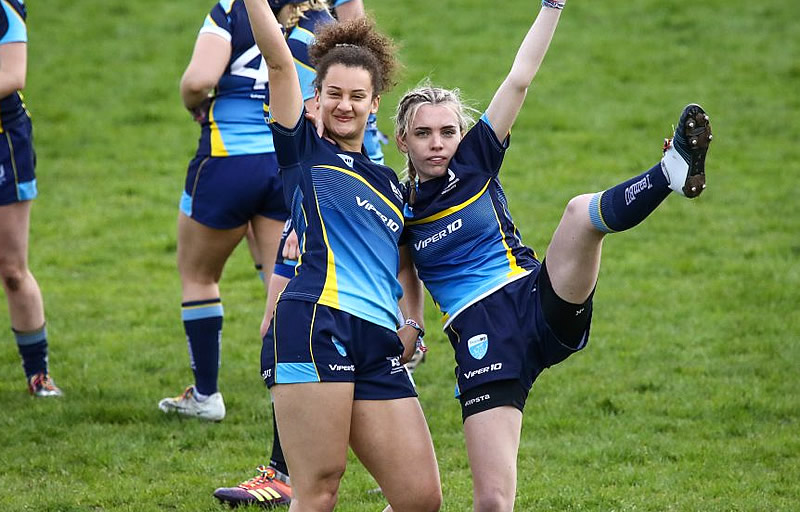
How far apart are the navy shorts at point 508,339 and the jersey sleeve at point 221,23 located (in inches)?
97.0

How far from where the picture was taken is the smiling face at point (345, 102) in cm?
424

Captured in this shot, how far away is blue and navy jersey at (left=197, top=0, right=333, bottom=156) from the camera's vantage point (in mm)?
6270

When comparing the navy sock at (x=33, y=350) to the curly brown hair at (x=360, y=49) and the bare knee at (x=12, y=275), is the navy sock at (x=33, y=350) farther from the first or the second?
the curly brown hair at (x=360, y=49)

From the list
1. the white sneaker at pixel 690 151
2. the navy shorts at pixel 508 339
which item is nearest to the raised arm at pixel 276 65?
the navy shorts at pixel 508 339

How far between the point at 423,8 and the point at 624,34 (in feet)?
9.03

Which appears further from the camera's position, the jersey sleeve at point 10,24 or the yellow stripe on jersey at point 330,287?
the jersey sleeve at point 10,24

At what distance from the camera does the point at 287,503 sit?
5.57 m

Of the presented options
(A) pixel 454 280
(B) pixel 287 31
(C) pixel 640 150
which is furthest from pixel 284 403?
(C) pixel 640 150

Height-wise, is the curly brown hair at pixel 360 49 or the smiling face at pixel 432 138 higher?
the curly brown hair at pixel 360 49

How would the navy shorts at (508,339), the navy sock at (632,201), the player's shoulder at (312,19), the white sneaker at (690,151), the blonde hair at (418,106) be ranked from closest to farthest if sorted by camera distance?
the white sneaker at (690,151) < the navy sock at (632,201) < the navy shorts at (508,339) < the blonde hair at (418,106) < the player's shoulder at (312,19)

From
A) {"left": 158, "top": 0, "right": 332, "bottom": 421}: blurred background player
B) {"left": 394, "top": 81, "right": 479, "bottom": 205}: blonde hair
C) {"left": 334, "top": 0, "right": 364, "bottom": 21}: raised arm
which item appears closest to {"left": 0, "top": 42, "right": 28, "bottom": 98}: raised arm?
{"left": 158, "top": 0, "right": 332, "bottom": 421}: blurred background player

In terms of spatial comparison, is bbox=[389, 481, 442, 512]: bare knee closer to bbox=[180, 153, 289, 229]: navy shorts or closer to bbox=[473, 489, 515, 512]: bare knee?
bbox=[473, 489, 515, 512]: bare knee

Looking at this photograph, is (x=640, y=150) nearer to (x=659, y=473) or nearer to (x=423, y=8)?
(x=423, y=8)

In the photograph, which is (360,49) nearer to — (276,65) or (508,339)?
(276,65)
